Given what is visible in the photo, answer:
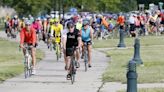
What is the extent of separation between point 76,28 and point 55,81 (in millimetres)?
2440

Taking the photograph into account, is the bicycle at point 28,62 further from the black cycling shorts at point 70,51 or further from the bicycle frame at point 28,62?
the black cycling shorts at point 70,51

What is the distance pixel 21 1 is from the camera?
8150 centimetres

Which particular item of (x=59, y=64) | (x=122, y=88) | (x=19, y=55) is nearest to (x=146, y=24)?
(x=19, y=55)

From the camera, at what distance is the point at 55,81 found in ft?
57.7

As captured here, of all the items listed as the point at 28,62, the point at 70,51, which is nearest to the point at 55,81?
the point at 70,51

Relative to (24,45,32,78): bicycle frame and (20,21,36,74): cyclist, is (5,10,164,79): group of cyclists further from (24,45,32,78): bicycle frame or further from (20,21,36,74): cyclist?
(24,45,32,78): bicycle frame

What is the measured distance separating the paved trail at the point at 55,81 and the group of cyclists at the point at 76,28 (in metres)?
0.50

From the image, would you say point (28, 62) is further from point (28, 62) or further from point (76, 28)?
point (76, 28)

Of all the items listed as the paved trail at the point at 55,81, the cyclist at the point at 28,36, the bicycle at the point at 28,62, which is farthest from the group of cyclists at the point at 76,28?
the paved trail at the point at 55,81

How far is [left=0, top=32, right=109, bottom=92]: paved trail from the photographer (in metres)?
15.6

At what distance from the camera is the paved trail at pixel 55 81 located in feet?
51.2

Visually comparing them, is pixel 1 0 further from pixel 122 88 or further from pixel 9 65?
pixel 122 88

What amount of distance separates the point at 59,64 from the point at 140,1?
102m

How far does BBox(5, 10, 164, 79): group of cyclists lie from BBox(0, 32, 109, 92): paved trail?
50 centimetres
